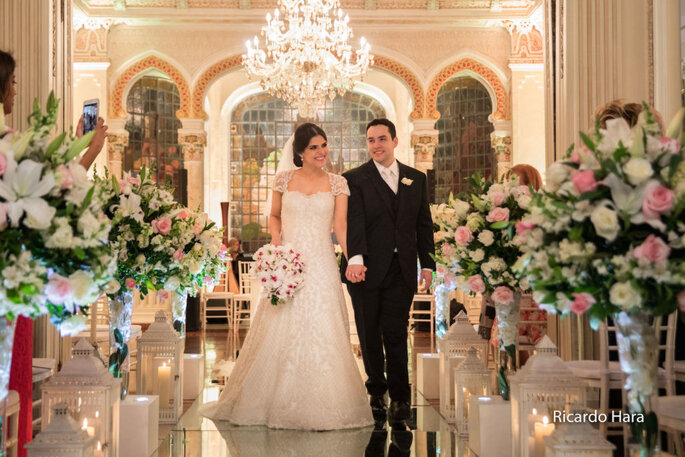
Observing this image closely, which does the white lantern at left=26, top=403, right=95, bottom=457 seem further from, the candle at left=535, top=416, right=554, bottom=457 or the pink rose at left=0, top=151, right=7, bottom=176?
the candle at left=535, top=416, right=554, bottom=457

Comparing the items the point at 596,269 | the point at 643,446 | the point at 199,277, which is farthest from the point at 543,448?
the point at 199,277

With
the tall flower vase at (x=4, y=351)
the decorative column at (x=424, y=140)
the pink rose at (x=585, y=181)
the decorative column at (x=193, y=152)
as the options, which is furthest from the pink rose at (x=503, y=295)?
the decorative column at (x=193, y=152)

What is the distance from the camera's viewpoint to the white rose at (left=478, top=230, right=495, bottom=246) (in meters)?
4.14

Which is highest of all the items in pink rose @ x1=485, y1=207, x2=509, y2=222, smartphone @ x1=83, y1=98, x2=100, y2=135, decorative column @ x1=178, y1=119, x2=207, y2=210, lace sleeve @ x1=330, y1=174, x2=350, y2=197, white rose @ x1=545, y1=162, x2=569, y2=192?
decorative column @ x1=178, y1=119, x2=207, y2=210

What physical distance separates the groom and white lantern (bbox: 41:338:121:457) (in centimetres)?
226

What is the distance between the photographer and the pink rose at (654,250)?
91.7 inches

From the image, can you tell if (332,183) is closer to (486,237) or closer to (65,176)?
(486,237)

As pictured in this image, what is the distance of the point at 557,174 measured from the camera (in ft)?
8.53

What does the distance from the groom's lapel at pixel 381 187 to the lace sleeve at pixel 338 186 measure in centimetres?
22

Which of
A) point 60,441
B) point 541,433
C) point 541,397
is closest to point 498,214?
point 541,397

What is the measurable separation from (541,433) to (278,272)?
2.21 meters

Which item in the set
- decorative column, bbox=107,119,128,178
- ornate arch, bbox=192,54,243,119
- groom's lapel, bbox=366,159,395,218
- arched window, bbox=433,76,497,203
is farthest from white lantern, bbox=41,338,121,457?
arched window, bbox=433,76,497,203

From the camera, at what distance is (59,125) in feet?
22.9

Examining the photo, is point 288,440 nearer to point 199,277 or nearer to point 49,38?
point 199,277
